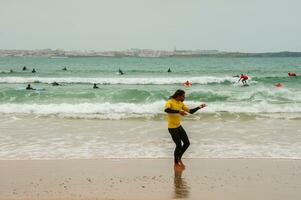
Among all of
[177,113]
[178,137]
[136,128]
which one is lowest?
[136,128]

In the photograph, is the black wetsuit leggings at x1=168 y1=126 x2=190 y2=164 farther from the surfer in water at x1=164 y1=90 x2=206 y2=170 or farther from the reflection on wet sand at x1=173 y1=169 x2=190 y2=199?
the reflection on wet sand at x1=173 y1=169 x2=190 y2=199

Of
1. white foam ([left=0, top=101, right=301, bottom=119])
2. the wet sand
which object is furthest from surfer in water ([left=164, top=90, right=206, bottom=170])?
white foam ([left=0, top=101, right=301, bottom=119])

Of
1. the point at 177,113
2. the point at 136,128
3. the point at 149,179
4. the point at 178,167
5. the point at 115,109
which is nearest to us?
the point at 149,179

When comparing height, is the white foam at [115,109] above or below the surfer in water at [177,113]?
below

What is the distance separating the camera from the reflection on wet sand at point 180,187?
666 cm

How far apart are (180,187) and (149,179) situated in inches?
27.5

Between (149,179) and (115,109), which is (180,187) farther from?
(115,109)

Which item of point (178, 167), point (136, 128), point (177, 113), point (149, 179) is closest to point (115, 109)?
point (136, 128)

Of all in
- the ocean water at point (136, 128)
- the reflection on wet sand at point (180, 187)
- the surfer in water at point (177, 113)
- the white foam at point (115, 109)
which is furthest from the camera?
the white foam at point (115, 109)

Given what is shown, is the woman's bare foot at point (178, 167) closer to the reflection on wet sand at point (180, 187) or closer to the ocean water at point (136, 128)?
the reflection on wet sand at point (180, 187)

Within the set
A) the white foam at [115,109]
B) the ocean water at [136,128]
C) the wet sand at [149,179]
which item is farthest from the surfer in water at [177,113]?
the white foam at [115,109]

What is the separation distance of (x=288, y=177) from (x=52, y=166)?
14.4 ft

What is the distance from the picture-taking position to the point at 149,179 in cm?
764

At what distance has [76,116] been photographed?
54.9 ft
